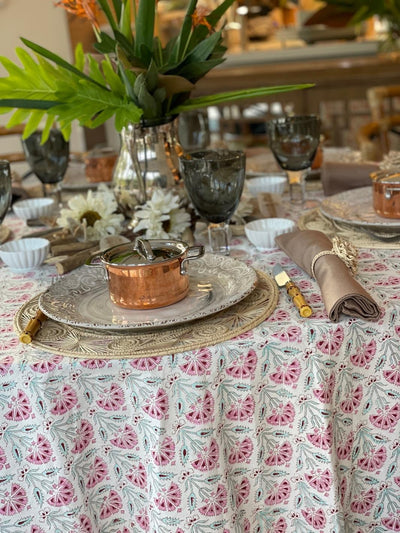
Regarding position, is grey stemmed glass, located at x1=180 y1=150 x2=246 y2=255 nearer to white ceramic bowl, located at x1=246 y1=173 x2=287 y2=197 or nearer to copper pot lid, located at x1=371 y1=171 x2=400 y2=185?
copper pot lid, located at x1=371 y1=171 x2=400 y2=185

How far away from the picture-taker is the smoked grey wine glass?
144 cm

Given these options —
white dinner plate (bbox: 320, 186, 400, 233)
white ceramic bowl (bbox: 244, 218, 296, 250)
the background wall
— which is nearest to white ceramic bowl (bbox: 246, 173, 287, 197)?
white dinner plate (bbox: 320, 186, 400, 233)

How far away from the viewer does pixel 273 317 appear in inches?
31.4

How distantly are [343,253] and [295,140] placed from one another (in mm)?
448

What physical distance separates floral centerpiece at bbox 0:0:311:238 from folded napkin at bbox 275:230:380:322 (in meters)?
0.24

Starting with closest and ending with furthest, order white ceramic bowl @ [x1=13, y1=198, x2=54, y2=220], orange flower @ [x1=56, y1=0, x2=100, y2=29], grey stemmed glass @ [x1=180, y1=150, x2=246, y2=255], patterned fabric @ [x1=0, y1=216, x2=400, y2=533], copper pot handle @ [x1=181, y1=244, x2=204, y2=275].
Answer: patterned fabric @ [x1=0, y1=216, x2=400, y2=533] < copper pot handle @ [x1=181, y1=244, x2=204, y2=275] < grey stemmed glass @ [x1=180, y1=150, x2=246, y2=255] < orange flower @ [x1=56, y1=0, x2=100, y2=29] < white ceramic bowl @ [x1=13, y1=198, x2=54, y2=220]

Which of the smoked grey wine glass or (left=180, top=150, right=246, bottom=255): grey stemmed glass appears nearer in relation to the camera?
(left=180, top=150, right=246, bottom=255): grey stemmed glass

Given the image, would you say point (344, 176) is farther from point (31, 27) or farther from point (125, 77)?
point (31, 27)

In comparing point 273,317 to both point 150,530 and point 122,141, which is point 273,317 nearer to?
point 150,530

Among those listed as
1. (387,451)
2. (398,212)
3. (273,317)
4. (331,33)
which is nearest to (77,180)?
(398,212)

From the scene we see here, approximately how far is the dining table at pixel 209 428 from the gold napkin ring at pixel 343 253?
10 centimetres

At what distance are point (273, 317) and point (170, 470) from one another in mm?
204

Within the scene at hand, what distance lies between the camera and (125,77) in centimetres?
112

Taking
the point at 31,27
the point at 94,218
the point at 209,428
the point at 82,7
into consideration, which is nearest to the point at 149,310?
the point at 209,428
